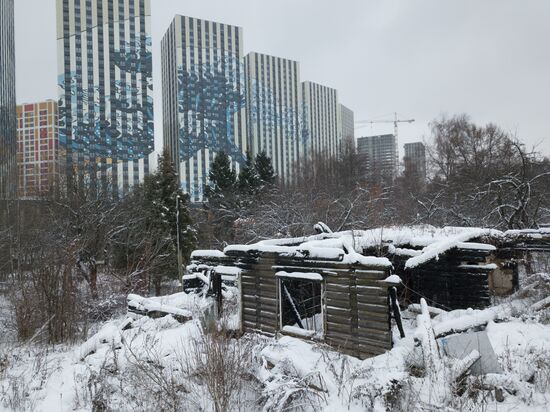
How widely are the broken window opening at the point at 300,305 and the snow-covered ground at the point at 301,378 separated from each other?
1046 mm

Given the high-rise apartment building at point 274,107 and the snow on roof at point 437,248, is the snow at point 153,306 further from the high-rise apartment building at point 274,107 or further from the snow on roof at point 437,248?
the high-rise apartment building at point 274,107

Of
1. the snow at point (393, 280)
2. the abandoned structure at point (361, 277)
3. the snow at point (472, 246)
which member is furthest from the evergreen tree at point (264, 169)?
the snow at point (393, 280)

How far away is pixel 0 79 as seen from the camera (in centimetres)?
5241

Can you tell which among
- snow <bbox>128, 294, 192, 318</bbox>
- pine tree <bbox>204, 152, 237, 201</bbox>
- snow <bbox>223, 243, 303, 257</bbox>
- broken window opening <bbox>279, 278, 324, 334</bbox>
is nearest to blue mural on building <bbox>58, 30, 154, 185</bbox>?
pine tree <bbox>204, 152, 237, 201</bbox>

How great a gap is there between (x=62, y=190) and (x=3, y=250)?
627cm

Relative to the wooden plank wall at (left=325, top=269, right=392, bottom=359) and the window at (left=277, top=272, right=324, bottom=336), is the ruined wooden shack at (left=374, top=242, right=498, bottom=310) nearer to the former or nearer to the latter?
the wooden plank wall at (left=325, top=269, right=392, bottom=359)

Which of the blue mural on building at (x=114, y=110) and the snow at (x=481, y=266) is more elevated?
the blue mural on building at (x=114, y=110)

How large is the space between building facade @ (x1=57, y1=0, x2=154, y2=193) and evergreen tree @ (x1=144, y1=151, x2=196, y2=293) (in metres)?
42.5

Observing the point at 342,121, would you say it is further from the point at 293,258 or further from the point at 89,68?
the point at 293,258

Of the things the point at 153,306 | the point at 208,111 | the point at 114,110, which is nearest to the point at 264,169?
the point at 153,306

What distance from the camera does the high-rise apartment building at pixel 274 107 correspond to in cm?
9138

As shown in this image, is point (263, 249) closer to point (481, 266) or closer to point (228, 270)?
point (228, 270)

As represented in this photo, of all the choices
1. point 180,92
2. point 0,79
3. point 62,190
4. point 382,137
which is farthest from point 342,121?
point 62,190

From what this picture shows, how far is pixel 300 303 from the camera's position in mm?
10477
